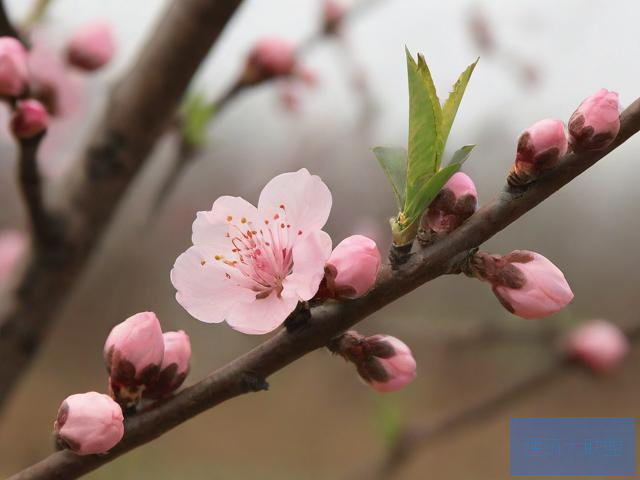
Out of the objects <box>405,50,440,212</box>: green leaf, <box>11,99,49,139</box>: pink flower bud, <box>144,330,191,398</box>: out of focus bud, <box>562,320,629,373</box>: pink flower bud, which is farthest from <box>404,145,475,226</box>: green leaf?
<box>562,320,629,373</box>: pink flower bud

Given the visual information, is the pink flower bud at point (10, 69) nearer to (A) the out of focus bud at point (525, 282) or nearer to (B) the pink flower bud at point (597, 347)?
(A) the out of focus bud at point (525, 282)

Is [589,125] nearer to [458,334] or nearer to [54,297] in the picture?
[54,297]

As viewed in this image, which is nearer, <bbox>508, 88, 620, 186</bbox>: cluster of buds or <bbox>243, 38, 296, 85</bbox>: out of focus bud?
<bbox>508, 88, 620, 186</bbox>: cluster of buds

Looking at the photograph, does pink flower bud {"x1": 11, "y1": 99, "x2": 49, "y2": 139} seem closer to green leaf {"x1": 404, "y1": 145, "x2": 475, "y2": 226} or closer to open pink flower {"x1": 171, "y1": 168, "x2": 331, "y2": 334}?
open pink flower {"x1": 171, "y1": 168, "x2": 331, "y2": 334}

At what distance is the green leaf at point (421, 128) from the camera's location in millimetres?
345

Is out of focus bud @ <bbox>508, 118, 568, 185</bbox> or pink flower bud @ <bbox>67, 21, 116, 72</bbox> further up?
out of focus bud @ <bbox>508, 118, 568, 185</bbox>

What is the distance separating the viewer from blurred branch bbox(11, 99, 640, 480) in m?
0.36

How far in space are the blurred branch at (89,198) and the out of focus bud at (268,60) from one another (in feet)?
0.60

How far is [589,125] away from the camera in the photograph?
14.1 inches

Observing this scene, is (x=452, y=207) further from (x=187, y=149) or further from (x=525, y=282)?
(x=187, y=149)

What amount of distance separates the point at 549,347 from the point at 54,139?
989 millimetres

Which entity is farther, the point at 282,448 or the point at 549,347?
the point at 282,448

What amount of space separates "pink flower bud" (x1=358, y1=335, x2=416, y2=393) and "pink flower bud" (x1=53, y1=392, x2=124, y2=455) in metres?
0.15

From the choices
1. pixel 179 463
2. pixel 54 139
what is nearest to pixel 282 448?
pixel 179 463
